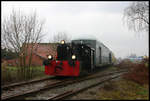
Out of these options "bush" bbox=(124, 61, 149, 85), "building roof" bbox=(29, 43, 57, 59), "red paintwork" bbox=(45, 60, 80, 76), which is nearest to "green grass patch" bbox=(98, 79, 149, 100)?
"bush" bbox=(124, 61, 149, 85)

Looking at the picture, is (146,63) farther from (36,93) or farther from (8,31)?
(8,31)

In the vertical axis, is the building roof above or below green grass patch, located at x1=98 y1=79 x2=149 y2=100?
above

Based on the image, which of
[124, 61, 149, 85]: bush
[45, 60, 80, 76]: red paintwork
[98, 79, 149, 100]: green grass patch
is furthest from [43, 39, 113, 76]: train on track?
[124, 61, 149, 85]: bush

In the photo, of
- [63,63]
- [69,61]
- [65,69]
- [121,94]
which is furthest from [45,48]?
[121,94]

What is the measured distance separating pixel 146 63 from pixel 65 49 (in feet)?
19.8

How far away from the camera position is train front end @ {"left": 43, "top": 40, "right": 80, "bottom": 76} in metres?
11.2

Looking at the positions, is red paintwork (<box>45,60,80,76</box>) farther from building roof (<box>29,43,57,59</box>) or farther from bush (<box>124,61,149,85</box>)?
bush (<box>124,61,149,85</box>)

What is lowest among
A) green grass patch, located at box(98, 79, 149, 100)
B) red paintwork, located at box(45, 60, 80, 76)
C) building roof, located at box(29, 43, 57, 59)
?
green grass patch, located at box(98, 79, 149, 100)

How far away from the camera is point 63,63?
11.4 metres

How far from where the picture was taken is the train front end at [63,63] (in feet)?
36.8

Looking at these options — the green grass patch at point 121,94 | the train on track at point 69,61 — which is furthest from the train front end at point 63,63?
the green grass patch at point 121,94

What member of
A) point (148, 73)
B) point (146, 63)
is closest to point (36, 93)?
point (148, 73)

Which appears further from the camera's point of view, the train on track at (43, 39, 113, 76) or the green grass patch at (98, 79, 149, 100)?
the train on track at (43, 39, 113, 76)

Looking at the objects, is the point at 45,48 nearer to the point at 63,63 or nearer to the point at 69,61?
the point at 63,63
